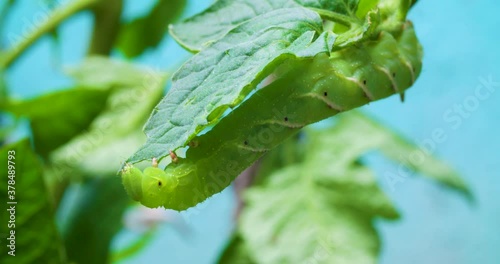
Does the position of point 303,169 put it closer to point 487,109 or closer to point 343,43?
point 343,43

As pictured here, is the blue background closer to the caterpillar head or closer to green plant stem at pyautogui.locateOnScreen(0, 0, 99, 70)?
green plant stem at pyautogui.locateOnScreen(0, 0, 99, 70)

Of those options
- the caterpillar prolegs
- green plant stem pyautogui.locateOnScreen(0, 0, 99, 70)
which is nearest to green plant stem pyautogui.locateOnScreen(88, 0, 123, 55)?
green plant stem pyautogui.locateOnScreen(0, 0, 99, 70)

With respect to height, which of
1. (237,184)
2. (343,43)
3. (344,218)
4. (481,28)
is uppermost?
(343,43)

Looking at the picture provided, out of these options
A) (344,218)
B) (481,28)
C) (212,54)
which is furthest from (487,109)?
(212,54)

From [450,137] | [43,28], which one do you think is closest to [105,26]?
[43,28]

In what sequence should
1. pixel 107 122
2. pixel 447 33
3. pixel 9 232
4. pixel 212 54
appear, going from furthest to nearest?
pixel 447 33 → pixel 107 122 → pixel 9 232 → pixel 212 54

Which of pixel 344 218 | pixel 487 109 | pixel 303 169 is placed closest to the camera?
pixel 344 218

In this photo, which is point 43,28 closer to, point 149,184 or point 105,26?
point 105,26

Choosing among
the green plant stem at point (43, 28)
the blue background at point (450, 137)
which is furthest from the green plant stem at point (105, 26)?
the blue background at point (450, 137)
